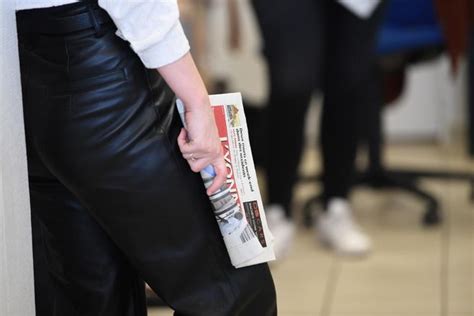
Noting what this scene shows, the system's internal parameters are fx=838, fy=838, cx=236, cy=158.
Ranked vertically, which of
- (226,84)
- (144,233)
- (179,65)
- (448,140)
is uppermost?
(179,65)

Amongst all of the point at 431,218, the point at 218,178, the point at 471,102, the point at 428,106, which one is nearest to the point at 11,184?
the point at 218,178

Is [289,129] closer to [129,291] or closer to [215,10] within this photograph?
[129,291]

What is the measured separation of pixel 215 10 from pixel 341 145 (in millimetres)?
1477

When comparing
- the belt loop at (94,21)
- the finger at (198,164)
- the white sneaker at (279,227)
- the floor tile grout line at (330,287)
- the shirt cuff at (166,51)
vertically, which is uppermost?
the belt loop at (94,21)

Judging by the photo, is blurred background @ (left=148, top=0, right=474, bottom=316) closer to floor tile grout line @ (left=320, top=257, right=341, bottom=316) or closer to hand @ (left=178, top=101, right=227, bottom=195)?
floor tile grout line @ (left=320, top=257, right=341, bottom=316)

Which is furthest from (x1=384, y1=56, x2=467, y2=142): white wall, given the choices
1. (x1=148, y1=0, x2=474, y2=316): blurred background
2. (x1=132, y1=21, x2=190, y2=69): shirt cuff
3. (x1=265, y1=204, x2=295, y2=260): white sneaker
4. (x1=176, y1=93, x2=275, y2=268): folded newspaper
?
(x1=132, y1=21, x2=190, y2=69): shirt cuff

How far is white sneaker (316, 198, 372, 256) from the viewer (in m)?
2.18

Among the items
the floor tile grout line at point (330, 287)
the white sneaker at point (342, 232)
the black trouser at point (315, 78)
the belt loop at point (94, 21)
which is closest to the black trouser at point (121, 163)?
the belt loop at point (94, 21)

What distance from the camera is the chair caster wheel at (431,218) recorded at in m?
2.43

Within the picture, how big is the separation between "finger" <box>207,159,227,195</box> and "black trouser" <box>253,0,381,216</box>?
3.42ft

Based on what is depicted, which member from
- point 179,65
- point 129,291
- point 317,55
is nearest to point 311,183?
point 317,55

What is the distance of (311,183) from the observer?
2957 millimetres

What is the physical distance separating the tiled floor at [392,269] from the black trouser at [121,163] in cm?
82

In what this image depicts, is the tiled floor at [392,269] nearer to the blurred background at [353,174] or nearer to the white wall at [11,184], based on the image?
the blurred background at [353,174]
